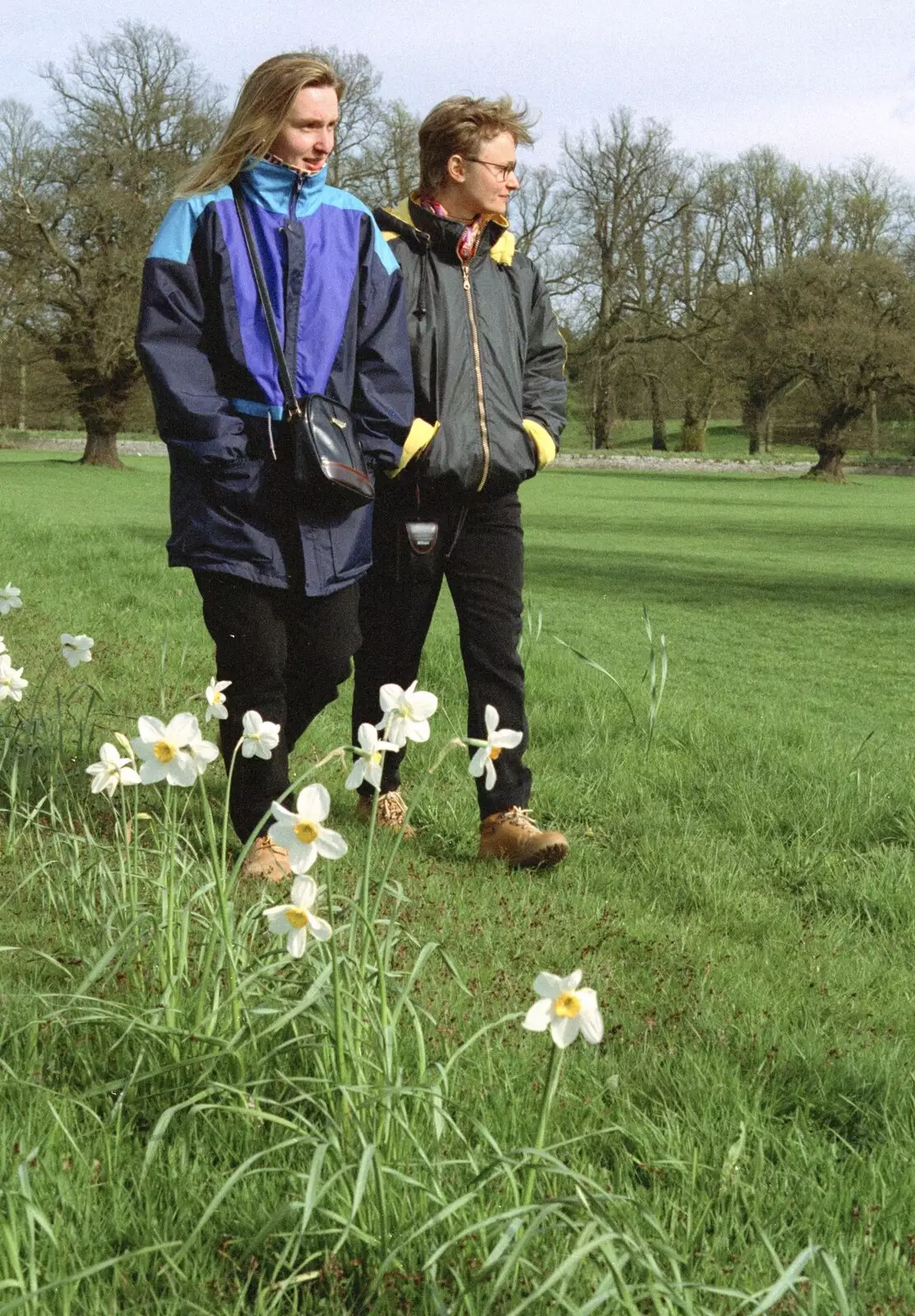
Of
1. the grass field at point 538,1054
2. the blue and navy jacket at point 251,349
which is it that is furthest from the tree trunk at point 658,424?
the blue and navy jacket at point 251,349

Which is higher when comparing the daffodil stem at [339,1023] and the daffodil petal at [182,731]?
the daffodil petal at [182,731]

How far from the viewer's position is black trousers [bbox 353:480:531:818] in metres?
4.73

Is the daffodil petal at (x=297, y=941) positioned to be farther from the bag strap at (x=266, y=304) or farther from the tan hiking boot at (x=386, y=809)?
the tan hiking boot at (x=386, y=809)

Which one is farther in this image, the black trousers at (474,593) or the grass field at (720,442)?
the grass field at (720,442)

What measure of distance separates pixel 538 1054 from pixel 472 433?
2183 mm

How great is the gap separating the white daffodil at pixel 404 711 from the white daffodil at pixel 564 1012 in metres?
0.65

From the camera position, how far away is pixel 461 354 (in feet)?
15.0

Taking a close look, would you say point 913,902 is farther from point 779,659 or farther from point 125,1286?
point 779,659

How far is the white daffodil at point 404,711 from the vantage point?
2.29 metres

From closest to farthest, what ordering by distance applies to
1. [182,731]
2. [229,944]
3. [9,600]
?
1. [182,731]
2. [229,944]
3. [9,600]

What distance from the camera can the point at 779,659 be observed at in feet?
40.0

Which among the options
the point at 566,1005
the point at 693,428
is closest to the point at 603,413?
the point at 693,428

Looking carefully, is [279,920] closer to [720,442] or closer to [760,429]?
[760,429]

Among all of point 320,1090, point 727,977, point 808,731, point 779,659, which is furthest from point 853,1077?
point 779,659
